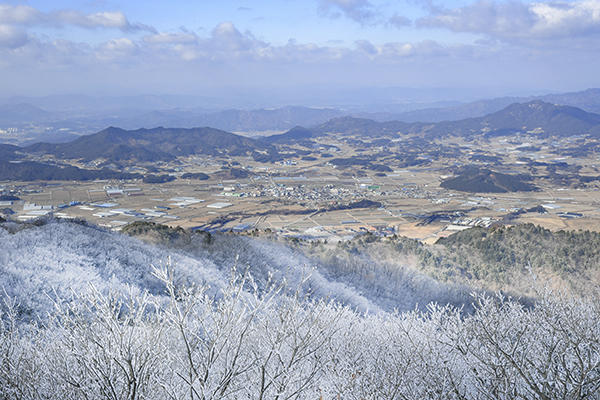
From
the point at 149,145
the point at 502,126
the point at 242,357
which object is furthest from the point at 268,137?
the point at 242,357

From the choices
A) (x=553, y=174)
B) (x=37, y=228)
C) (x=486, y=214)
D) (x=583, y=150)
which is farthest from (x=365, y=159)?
(x=37, y=228)

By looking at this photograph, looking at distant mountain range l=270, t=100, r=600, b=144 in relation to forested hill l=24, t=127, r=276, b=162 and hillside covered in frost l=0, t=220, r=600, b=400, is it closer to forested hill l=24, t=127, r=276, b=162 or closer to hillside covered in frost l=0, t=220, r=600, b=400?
forested hill l=24, t=127, r=276, b=162

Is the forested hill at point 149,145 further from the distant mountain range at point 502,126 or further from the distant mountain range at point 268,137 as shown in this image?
the distant mountain range at point 502,126

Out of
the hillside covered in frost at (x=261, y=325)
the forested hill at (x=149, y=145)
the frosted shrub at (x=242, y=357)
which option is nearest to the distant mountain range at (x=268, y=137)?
the forested hill at (x=149, y=145)

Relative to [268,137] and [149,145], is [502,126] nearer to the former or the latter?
[268,137]

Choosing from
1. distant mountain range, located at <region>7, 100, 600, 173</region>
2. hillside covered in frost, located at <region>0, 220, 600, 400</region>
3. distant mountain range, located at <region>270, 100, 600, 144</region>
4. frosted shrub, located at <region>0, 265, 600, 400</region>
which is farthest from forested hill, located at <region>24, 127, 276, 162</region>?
frosted shrub, located at <region>0, 265, 600, 400</region>

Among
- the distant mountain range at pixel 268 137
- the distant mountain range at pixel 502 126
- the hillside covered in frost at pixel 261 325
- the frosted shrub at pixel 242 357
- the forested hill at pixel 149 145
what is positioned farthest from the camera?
the distant mountain range at pixel 502 126

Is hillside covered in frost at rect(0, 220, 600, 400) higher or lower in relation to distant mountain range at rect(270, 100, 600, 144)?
lower

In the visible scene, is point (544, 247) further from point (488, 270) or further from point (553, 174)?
point (553, 174)
